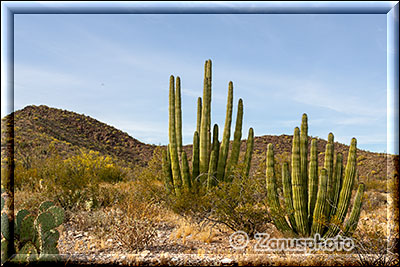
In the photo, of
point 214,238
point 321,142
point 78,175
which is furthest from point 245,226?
point 321,142

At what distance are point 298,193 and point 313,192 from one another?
25cm

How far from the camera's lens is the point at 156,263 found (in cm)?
470

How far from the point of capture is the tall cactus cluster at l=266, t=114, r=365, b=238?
5664mm

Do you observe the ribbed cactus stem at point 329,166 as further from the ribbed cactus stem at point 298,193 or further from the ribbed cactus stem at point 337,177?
the ribbed cactus stem at point 298,193

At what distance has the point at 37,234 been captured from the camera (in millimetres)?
4859

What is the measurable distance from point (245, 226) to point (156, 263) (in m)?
2.02

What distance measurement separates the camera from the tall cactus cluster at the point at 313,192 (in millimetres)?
5664

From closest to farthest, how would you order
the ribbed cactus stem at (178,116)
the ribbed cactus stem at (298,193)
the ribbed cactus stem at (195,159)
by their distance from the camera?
1. the ribbed cactus stem at (298,193)
2. the ribbed cactus stem at (195,159)
3. the ribbed cactus stem at (178,116)

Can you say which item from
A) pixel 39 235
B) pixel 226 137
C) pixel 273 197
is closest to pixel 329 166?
pixel 273 197

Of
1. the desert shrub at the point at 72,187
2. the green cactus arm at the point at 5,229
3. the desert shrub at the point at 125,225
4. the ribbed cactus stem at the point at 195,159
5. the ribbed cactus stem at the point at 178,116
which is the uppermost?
the ribbed cactus stem at the point at 178,116

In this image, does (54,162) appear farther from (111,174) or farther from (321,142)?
(321,142)

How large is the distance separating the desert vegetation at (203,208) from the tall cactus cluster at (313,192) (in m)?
0.02

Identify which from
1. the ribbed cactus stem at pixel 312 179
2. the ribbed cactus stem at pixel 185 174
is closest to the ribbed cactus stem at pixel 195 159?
the ribbed cactus stem at pixel 185 174

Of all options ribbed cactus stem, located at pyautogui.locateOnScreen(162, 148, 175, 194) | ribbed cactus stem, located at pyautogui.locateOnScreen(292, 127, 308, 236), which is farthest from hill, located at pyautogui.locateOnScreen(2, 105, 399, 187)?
ribbed cactus stem, located at pyautogui.locateOnScreen(292, 127, 308, 236)
